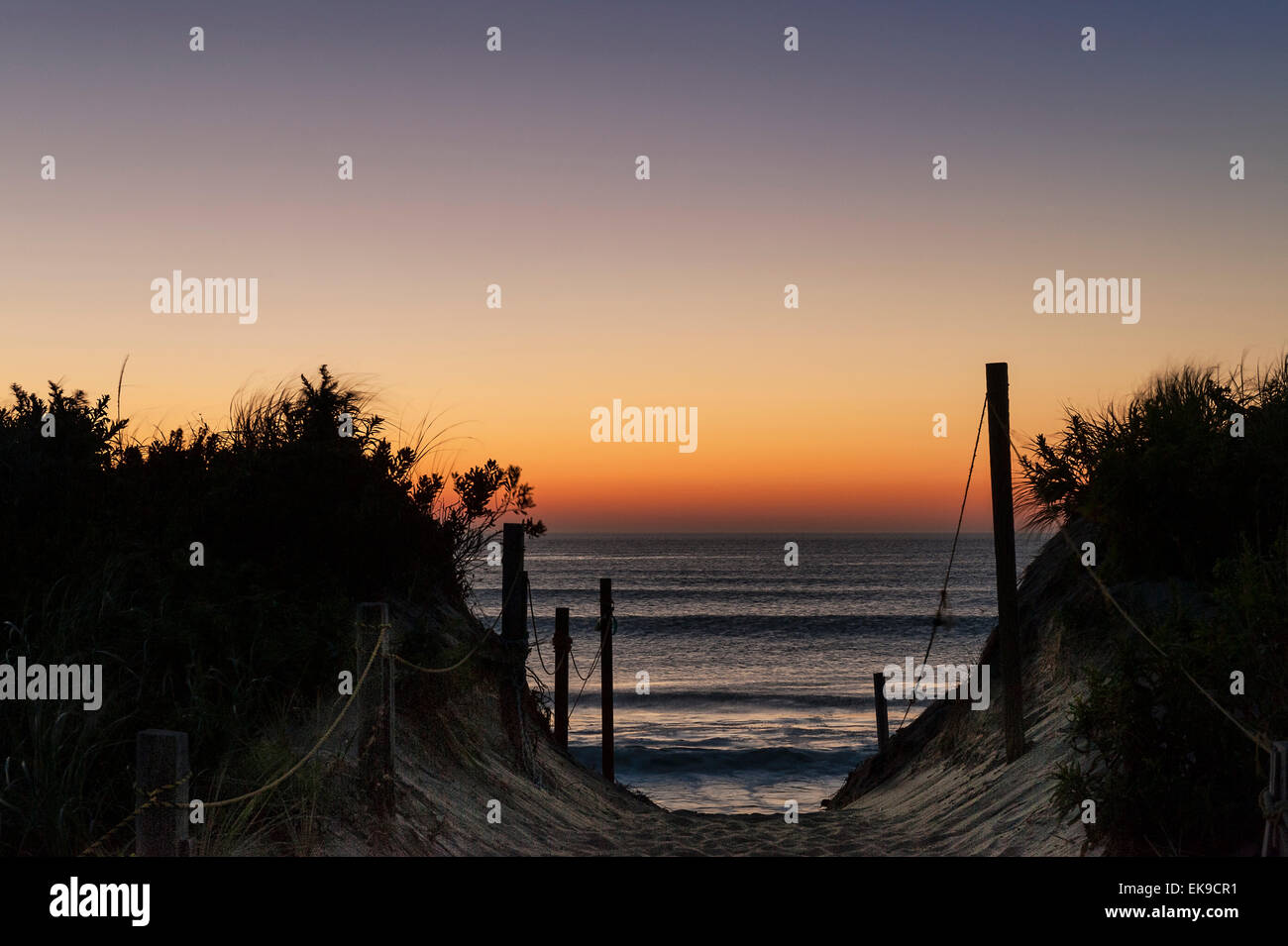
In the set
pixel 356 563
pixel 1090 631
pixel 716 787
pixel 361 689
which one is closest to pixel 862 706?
pixel 716 787

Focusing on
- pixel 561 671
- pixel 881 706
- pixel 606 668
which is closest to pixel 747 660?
pixel 881 706

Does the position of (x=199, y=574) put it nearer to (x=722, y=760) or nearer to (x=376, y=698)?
(x=376, y=698)

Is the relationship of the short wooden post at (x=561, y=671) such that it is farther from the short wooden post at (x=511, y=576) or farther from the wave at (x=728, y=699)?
the wave at (x=728, y=699)

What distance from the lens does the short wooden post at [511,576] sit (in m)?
12.4

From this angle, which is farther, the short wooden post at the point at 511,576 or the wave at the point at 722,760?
the wave at the point at 722,760

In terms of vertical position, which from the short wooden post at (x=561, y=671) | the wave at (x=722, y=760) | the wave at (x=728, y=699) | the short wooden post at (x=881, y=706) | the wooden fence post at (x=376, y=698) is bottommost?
the wave at (x=728, y=699)

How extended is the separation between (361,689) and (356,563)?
12.2 feet

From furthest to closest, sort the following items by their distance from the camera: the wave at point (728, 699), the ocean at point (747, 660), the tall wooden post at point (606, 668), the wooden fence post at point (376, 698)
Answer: the wave at point (728, 699) → the ocean at point (747, 660) → the tall wooden post at point (606, 668) → the wooden fence post at point (376, 698)

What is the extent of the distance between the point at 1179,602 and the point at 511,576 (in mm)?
7481

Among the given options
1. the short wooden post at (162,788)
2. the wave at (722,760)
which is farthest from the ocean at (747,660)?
the short wooden post at (162,788)

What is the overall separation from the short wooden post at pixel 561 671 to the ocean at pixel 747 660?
329mm

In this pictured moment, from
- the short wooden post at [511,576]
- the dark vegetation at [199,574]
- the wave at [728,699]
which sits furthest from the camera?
the wave at [728,699]

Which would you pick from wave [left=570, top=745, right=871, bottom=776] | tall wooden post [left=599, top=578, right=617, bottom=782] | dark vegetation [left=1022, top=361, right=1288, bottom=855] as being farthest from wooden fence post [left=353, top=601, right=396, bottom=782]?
wave [left=570, top=745, right=871, bottom=776]

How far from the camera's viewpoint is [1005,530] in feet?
37.2
